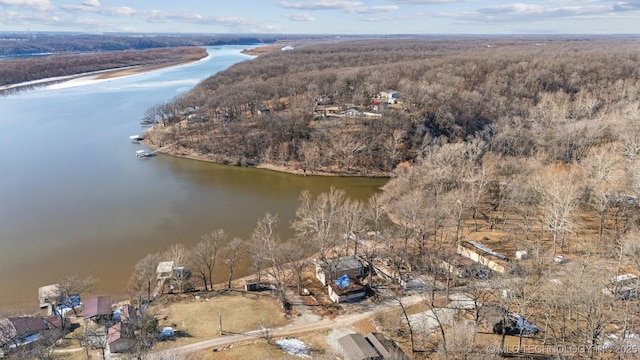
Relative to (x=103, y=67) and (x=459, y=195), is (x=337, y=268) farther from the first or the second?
(x=103, y=67)

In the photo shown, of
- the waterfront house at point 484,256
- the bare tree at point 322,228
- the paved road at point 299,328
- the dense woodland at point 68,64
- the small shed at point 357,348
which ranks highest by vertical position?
the dense woodland at point 68,64

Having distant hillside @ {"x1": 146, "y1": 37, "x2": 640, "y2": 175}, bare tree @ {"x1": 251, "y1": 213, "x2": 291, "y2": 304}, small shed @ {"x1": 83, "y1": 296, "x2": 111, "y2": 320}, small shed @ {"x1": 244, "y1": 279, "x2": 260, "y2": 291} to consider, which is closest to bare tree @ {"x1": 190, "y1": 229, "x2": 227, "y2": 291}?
small shed @ {"x1": 244, "y1": 279, "x2": 260, "y2": 291}

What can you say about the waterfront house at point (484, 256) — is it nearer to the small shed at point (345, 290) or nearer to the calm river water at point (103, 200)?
the small shed at point (345, 290)

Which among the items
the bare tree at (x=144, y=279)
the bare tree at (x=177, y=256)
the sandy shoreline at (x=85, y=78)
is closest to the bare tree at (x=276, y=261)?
the bare tree at (x=177, y=256)

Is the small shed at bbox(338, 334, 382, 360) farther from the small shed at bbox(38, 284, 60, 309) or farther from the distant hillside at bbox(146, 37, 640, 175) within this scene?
the distant hillside at bbox(146, 37, 640, 175)

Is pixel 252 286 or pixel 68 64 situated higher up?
pixel 68 64

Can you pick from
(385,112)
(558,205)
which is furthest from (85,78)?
(558,205)

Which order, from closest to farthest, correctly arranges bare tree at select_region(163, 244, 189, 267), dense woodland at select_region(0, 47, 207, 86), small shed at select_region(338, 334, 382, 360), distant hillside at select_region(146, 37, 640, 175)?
small shed at select_region(338, 334, 382, 360) < bare tree at select_region(163, 244, 189, 267) < distant hillside at select_region(146, 37, 640, 175) < dense woodland at select_region(0, 47, 207, 86)
